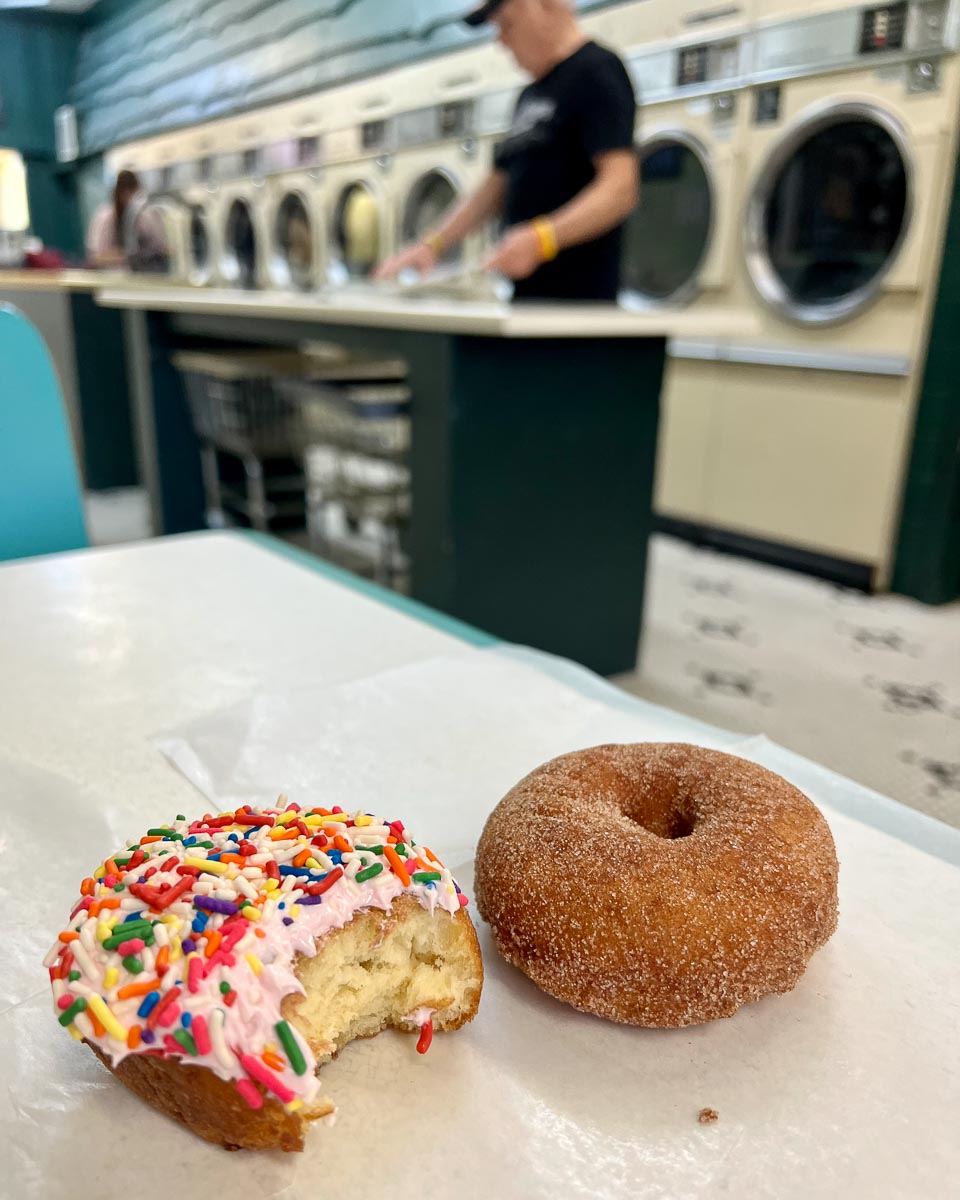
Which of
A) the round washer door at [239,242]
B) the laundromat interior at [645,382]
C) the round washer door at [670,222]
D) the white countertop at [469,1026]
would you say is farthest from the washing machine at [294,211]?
the white countertop at [469,1026]

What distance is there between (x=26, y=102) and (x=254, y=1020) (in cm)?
1016

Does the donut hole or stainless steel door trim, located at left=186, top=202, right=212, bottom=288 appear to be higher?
stainless steel door trim, located at left=186, top=202, right=212, bottom=288

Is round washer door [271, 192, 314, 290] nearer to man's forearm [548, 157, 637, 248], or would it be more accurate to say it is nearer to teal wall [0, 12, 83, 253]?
man's forearm [548, 157, 637, 248]

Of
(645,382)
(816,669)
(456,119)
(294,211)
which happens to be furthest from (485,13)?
(294,211)

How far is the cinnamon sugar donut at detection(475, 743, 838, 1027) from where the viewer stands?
0.53m

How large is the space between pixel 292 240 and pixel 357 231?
777 mm

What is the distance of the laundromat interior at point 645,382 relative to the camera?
2029 millimetres

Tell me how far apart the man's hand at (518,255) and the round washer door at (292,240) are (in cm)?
369

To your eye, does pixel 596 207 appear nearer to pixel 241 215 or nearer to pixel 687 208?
pixel 687 208

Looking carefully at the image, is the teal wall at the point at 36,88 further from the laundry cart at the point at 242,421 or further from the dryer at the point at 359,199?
the laundry cart at the point at 242,421

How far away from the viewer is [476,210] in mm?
2764

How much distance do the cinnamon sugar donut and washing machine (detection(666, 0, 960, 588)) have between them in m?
2.43

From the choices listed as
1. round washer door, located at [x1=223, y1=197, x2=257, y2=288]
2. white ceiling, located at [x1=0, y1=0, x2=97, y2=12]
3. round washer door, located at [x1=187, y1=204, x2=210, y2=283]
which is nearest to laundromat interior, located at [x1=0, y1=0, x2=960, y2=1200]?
round washer door, located at [x1=223, y1=197, x2=257, y2=288]

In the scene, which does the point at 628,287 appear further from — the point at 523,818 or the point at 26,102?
A: the point at 26,102
